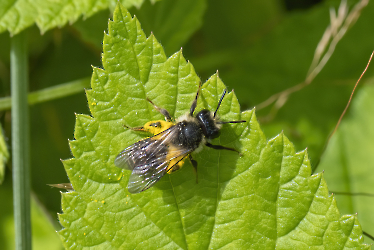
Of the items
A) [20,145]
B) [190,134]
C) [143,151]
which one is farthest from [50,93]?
[190,134]

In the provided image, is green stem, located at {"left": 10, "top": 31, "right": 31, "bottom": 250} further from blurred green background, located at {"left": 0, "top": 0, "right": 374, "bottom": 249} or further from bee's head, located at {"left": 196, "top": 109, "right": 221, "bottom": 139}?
bee's head, located at {"left": 196, "top": 109, "right": 221, "bottom": 139}

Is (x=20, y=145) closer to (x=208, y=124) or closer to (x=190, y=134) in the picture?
(x=190, y=134)

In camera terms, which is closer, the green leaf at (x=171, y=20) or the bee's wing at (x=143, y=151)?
the bee's wing at (x=143, y=151)

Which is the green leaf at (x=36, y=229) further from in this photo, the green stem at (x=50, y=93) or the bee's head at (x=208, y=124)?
the bee's head at (x=208, y=124)

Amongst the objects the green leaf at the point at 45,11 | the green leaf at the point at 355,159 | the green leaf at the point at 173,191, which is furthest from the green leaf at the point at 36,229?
the green leaf at the point at 355,159

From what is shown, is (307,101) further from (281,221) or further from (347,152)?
(281,221)

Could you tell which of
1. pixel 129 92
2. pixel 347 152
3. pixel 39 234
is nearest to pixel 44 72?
pixel 39 234
